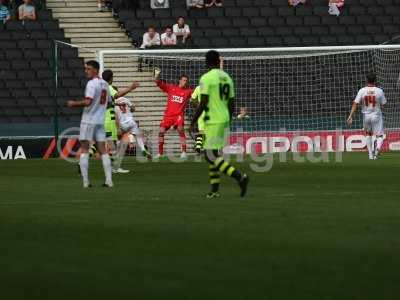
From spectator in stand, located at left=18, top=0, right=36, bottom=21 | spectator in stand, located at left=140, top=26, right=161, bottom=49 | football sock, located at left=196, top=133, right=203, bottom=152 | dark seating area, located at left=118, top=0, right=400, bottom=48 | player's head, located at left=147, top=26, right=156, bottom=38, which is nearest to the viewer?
football sock, located at left=196, top=133, right=203, bottom=152

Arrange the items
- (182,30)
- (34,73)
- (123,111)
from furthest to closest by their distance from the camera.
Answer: (182,30), (34,73), (123,111)

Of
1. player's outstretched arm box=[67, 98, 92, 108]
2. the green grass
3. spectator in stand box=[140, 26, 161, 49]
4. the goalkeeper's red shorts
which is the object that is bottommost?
the green grass

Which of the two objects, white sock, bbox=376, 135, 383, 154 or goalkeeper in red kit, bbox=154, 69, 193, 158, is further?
goalkeeper in red kit, bbox=154, 69, 193, 158

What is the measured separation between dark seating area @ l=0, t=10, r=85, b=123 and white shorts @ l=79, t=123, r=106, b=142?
49.6 ft

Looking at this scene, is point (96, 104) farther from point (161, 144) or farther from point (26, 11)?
point (26, 11)

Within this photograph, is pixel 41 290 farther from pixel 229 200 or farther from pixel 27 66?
pixel 27 66

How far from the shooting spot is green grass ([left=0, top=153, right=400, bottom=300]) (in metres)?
8.34

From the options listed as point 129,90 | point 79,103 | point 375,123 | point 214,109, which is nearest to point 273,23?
point 375,123

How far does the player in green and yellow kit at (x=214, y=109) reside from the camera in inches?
680

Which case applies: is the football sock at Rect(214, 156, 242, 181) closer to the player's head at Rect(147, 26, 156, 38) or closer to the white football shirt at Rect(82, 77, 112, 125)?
the white football shirt at Rect(82, 77, 112, 125)

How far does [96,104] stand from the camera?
20.0m

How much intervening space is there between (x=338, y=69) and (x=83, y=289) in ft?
95.2

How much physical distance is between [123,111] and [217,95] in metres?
10.7

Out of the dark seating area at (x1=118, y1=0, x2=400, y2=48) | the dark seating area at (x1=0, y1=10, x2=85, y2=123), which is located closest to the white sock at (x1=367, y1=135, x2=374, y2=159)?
the dark seating area at (x1=118, y1=0, x2=400, y2=48)
